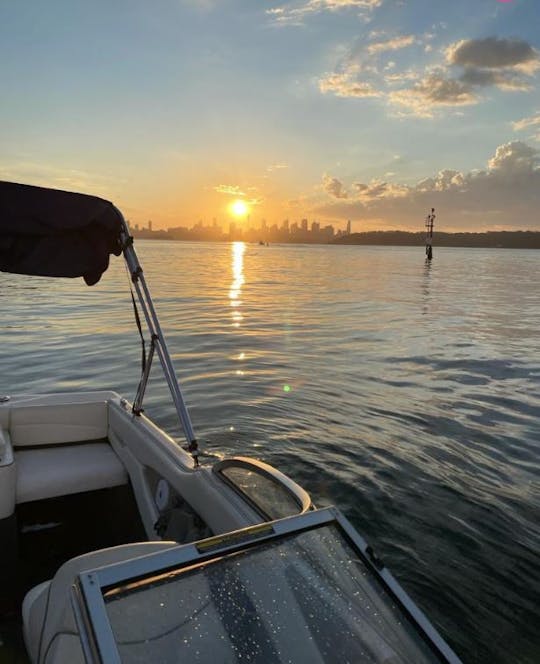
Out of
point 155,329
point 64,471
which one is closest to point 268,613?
point 155,329

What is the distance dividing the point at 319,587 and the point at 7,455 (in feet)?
11.5

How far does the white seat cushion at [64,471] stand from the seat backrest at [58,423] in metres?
0.13

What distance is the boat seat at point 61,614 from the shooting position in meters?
2.41

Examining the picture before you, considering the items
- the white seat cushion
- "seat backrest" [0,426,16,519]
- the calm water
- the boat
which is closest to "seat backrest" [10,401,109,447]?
Result: the boat

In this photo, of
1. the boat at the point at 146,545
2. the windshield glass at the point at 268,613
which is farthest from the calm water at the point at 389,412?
the windshield glass at the point at 268,613

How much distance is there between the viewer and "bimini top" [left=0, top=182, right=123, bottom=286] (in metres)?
4.78

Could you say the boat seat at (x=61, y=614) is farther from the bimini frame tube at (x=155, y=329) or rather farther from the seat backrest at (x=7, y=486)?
A: the bimini frame tube at (x=155, y=329)

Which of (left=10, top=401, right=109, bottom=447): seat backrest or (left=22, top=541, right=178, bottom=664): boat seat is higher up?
(left=22, top=541, right=178, bottom=664): boat seat

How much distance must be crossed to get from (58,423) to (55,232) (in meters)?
2.43

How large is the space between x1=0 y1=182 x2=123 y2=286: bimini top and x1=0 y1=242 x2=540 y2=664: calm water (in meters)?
4.37

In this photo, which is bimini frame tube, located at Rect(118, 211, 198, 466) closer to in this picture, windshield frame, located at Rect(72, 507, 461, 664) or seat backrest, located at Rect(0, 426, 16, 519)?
seat backrest, located at Rect(0, 426, 16, 519)

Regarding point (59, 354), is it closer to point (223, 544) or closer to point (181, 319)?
point (181, 319)

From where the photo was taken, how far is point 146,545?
286cm

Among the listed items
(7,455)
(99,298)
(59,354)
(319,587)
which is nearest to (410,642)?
(319,587)
